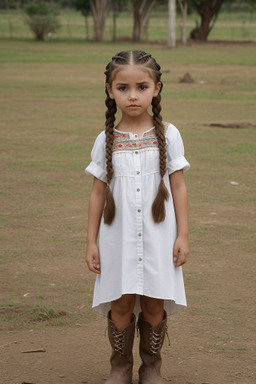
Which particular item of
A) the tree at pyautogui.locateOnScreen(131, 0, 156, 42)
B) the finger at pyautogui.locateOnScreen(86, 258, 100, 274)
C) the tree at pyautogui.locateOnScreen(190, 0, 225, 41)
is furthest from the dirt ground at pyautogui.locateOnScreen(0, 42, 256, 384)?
the tree at pyautogui.locateOnScreen(190, 0, 225, 41)

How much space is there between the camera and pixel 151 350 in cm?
346

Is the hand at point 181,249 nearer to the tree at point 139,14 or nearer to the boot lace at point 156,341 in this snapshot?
the boot lace at point 156,341

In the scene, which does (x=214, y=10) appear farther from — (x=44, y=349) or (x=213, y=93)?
A: (x=44, y=349)

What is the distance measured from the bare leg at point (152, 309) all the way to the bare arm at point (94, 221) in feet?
0.86

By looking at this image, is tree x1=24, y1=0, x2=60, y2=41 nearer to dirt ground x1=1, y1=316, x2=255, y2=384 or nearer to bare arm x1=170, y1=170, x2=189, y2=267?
dirt ground x1=1, y1=316, x2=255, y2=384

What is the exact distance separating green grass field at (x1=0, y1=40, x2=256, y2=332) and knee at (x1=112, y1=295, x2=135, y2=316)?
1048mm

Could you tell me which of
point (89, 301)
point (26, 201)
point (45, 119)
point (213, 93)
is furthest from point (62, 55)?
point (89, 301)

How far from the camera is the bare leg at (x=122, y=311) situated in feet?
11.1

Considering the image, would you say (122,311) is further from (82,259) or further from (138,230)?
(82,259)

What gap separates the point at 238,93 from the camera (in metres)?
17.6

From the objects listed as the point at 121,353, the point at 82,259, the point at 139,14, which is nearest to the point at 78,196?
the point at 82,259

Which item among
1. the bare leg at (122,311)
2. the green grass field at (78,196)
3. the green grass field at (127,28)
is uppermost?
the bare leg at (122,311)

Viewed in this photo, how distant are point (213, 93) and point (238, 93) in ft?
1.95

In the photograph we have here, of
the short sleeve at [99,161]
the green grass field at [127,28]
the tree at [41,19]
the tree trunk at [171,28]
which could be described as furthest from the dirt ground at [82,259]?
the green grass field at [127,28]
